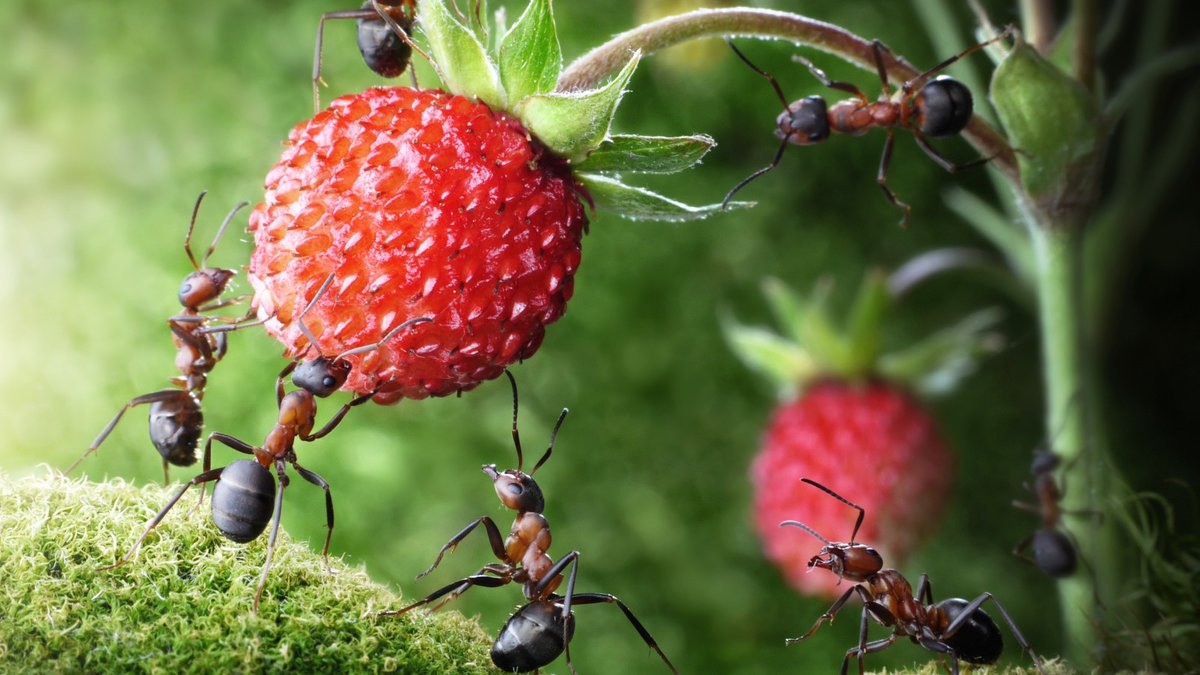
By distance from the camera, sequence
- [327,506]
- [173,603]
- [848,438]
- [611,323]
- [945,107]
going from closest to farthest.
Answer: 1. [173,603]
2. [327,506]
3. [945,107]
4. [848,438]
5. [611,323]

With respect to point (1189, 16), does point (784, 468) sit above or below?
below

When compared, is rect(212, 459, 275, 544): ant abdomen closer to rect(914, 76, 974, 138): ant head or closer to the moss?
the moss

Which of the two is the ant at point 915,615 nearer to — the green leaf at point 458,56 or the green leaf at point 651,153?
the green leaf at point 651,153

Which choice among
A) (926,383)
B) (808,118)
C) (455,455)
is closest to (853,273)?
(926,383)

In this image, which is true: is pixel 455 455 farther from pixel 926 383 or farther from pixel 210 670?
pixel 210 670

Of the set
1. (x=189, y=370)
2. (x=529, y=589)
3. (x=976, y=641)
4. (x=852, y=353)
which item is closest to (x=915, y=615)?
(x=976, y=641)

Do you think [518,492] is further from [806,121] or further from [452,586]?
[806,121]
